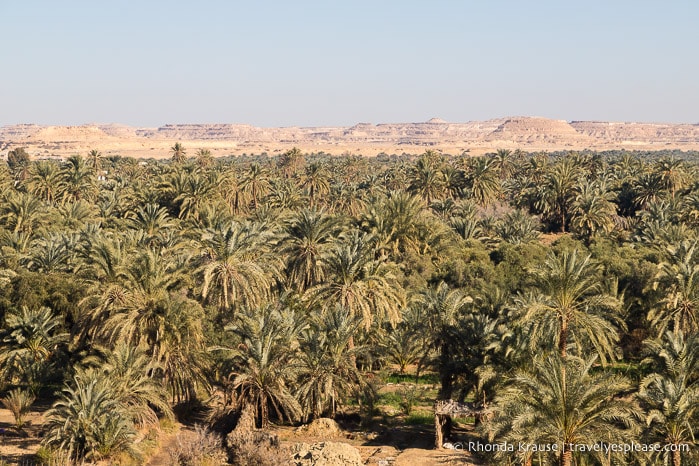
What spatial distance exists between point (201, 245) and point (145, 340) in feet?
31.0

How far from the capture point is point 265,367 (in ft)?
83.4

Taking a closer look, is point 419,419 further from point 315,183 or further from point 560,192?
point 315,183

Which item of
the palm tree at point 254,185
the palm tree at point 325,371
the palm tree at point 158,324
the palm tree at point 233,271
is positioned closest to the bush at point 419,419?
the palm tree at point 325,371

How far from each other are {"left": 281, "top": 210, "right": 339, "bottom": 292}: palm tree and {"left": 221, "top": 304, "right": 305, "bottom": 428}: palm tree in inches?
309

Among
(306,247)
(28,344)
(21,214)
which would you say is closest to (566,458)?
(306,247)

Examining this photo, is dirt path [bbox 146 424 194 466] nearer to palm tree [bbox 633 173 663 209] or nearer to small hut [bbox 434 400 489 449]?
small hut [bbox 434 400 489 449]

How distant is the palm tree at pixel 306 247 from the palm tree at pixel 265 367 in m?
7.85

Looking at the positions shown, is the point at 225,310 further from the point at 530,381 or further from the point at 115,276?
the point at 530,381

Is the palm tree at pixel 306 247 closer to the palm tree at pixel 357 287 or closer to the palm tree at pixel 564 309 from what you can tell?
the palm tree at pixel 357 287

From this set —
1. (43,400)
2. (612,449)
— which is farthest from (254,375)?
(612,449)

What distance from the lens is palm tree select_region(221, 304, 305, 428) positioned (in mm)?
25359

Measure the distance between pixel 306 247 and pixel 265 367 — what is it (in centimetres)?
1033

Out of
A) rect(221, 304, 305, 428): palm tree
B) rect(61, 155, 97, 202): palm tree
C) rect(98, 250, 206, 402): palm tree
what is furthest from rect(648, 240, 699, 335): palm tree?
rect(61, 155, 97, 202): palm tree

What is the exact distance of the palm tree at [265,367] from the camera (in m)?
25.4
